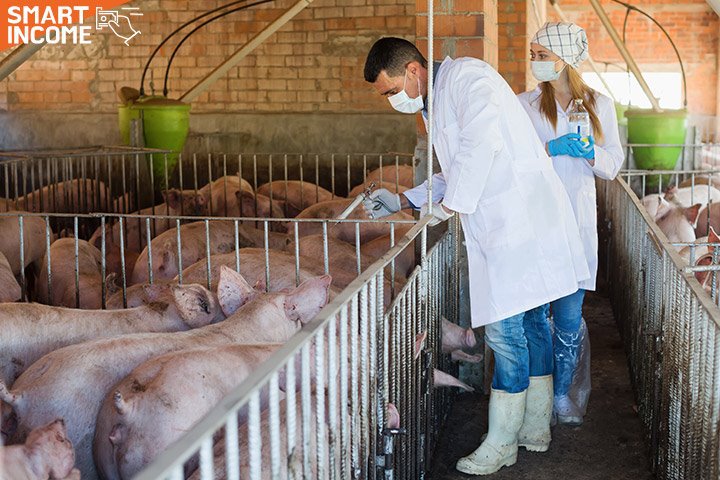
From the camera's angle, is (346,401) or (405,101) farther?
(405,101)

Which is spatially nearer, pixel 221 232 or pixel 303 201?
pixel 221 232

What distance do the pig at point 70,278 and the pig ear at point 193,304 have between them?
1.28m

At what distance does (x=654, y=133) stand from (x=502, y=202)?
602cm

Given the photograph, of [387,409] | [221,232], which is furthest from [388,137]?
[387,409]

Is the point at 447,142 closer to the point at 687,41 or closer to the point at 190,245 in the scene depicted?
the point at 190,245

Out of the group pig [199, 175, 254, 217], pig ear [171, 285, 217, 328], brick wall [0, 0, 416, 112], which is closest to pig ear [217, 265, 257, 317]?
pig ear [171, 285, 217, 328]

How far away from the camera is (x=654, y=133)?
9289 mm

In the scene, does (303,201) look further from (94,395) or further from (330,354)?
(330,354)

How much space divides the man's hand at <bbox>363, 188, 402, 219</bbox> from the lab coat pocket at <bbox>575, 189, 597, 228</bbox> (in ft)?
2.99

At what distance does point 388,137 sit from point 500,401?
7974 mm

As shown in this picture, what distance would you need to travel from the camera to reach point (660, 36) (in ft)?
56.0

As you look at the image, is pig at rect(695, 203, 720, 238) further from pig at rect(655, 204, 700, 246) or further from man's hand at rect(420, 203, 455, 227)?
man's hand at rect(420, 203, 455, 227)

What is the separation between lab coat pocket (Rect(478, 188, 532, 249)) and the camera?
3.80 m
